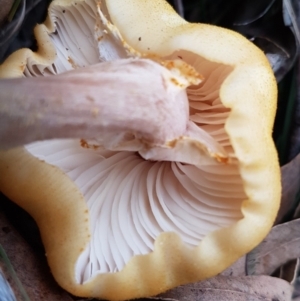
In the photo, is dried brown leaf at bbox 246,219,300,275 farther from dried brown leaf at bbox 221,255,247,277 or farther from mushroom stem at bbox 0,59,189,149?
mushroom stem at bbox 0,59,189,149

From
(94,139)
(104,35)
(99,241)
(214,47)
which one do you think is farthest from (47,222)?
(214,47)

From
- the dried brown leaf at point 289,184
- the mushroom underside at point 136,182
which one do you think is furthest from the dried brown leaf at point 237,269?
the mushroom underside at point 136,182

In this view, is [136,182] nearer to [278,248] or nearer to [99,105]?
[99,105]

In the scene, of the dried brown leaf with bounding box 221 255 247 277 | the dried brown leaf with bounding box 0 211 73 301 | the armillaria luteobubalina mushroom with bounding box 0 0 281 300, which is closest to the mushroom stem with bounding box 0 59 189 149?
the armillaria luteobubalina mushroom with bounding box 0 0 281 300

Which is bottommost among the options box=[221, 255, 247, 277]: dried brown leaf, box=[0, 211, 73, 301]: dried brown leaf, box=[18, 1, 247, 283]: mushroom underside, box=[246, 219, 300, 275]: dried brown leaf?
box=[246, 219, 300, 275]: dried brown leaf

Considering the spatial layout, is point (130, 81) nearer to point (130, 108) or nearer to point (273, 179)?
point (130, 108)

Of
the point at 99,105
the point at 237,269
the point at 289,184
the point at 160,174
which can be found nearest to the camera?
the point at 99,105

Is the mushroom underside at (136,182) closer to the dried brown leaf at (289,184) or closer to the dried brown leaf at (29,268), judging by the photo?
the dried brown leaf at (29,268)

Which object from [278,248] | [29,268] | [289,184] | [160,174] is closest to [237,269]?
[278,248]
